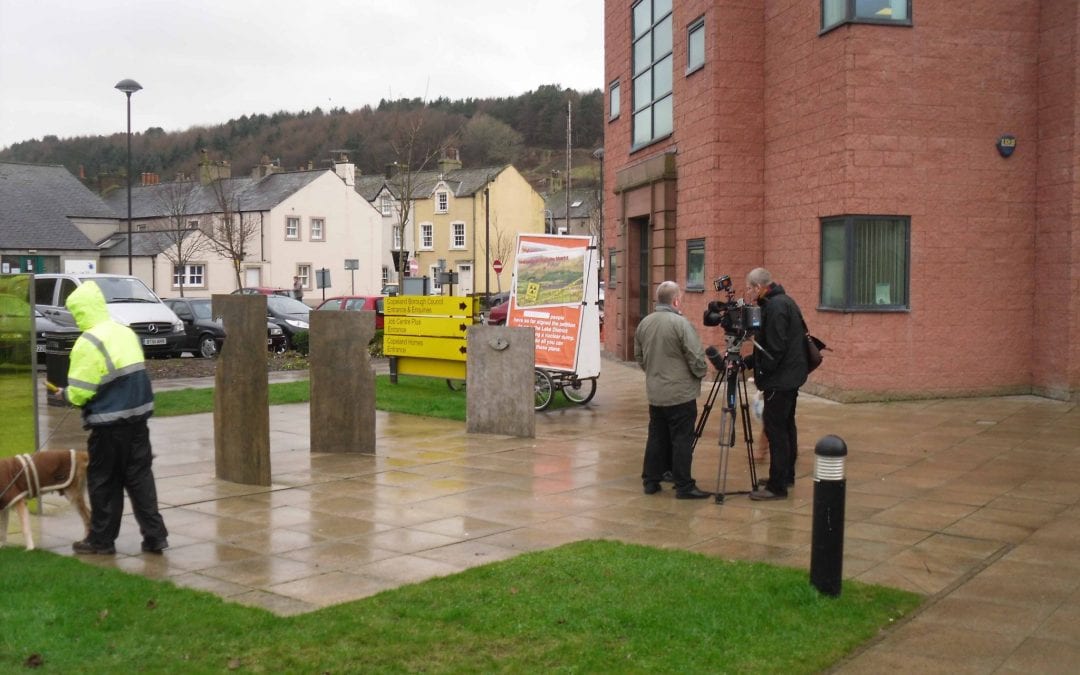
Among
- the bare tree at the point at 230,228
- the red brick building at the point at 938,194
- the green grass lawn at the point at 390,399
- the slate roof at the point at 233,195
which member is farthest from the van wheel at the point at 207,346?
the slate roof at the point at 233,195

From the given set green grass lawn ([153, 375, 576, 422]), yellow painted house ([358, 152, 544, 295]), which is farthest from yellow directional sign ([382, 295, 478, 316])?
yellow painted house ([358, 152, 544, 295])

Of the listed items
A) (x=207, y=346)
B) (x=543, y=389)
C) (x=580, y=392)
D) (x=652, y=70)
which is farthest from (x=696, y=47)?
(x=207, y=346)

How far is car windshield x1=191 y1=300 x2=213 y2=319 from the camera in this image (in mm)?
26797

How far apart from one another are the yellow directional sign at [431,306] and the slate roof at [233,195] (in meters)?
42.4

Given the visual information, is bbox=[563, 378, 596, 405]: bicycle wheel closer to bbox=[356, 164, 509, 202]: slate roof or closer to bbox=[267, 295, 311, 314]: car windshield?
bbox=[267, 295, 311, 314]: car windshield

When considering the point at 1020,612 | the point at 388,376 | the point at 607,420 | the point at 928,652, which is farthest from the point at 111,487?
the point at 388,376

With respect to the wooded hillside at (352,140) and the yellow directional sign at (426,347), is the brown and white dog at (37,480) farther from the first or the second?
the wooded hillside at (352,140)

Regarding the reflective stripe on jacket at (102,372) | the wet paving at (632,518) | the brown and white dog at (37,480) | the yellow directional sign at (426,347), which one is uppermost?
the reflective stripe on jacket at (102,372)

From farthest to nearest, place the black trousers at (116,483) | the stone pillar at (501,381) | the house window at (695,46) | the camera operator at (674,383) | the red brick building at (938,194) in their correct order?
the house window at (695,46), the red brick building at (938,194), the stone pillar at (501,381), the camera operator at (674,383), the black trousers at (116,483)

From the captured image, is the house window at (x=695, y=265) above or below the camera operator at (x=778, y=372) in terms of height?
above

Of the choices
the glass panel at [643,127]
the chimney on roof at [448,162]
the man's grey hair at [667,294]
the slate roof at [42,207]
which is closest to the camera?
the man's grey hair at [667,294]

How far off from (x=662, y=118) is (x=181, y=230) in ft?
129

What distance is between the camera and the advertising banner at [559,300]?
15094 mm

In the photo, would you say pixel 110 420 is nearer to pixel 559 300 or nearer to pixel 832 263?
pixel 559 300
